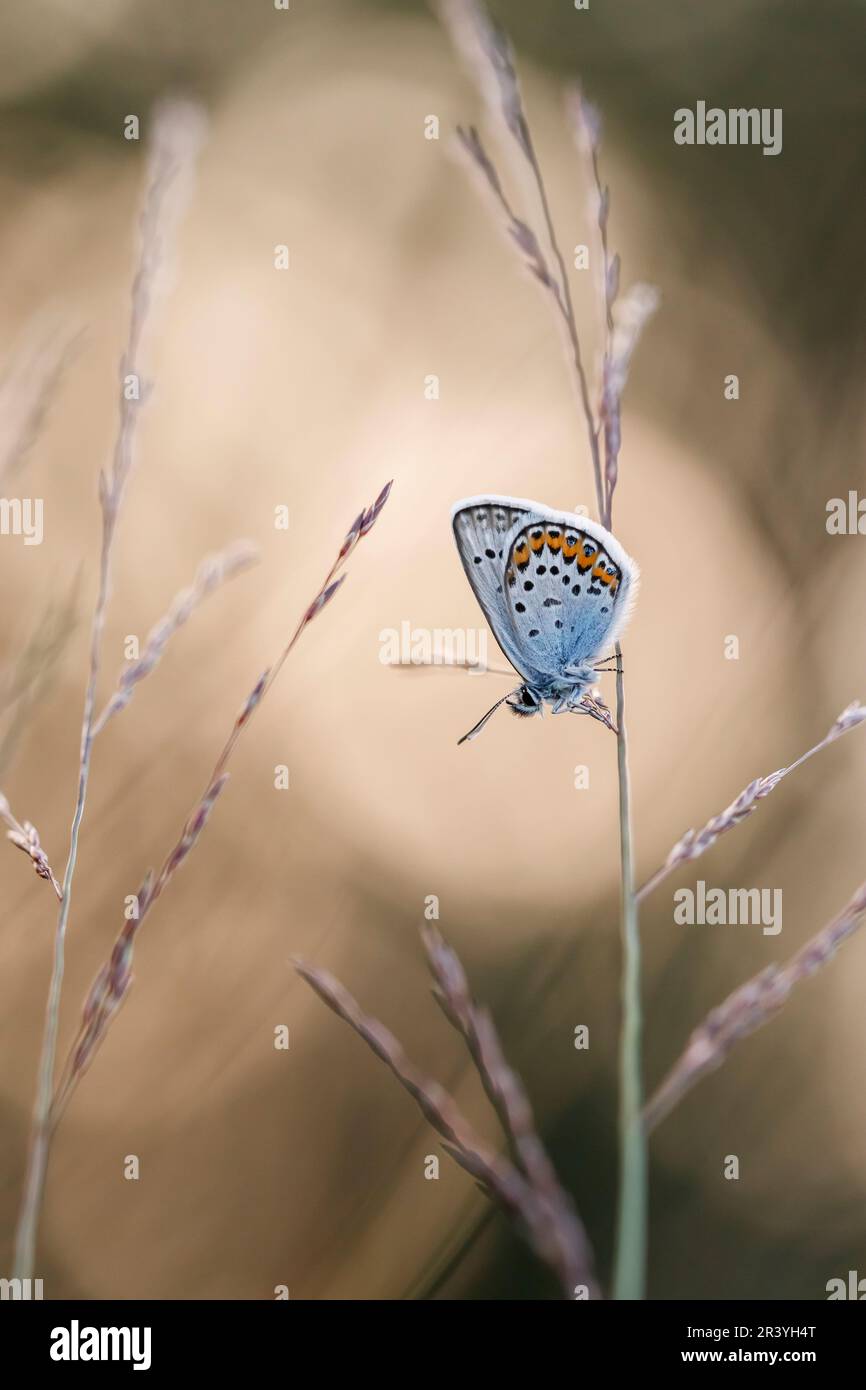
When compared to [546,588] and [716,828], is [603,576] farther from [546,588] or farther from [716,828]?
[716,828]

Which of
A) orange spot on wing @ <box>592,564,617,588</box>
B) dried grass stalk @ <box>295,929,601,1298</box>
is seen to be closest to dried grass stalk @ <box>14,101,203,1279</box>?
dried grass stalk @ <box>295,929,601,1298</box>

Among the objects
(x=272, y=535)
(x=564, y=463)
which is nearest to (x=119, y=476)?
(x=272, y=535)

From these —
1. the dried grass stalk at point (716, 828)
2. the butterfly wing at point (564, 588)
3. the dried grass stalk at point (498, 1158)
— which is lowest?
the dried grass stalk at point (498, 1158)

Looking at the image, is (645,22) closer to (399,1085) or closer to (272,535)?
(272,535)

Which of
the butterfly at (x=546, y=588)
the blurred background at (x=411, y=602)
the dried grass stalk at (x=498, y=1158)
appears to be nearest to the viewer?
the dried grass stalk at (x=498, y=1158)

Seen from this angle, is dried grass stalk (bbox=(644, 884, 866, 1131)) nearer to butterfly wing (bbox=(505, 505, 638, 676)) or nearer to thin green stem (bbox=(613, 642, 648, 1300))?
thin green stem (bbox=(613, 642, 648, 1300))

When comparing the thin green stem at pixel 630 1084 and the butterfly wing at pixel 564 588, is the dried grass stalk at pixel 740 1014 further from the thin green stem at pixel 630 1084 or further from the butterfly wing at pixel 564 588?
the butterfly wing at pixel 564 588

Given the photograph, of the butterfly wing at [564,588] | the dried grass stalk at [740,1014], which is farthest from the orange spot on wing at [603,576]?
the dried grass stalk at [740,1014]
